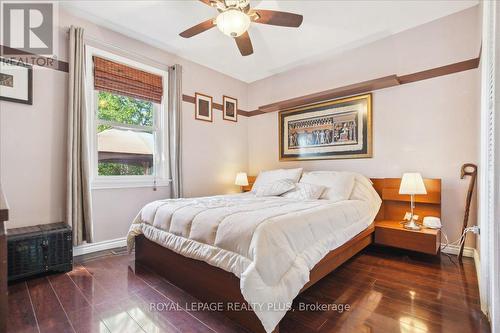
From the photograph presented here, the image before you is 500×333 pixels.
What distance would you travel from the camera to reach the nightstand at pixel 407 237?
2473 millimetres

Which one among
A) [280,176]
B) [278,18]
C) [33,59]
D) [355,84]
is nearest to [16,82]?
[33,59]

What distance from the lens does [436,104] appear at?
2857mm

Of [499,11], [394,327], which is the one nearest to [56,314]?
[394,327]

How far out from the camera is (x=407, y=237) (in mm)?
2609

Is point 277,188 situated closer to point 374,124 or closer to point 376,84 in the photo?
point 374,124

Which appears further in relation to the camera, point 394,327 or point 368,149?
point 368,149

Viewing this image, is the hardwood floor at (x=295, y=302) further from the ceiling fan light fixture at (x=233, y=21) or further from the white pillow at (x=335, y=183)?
the ceiling fan light fixture at (x=233, y=21)

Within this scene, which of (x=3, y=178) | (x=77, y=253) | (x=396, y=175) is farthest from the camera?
(x=396, y=175)

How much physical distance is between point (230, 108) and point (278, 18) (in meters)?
2.48

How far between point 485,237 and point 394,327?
85 centimetres

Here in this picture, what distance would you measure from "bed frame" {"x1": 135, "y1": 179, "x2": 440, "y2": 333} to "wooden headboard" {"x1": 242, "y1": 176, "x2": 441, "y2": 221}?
58 centimetres

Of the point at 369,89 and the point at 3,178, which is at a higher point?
the point at 369,89

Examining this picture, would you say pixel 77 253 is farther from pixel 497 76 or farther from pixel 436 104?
pixel 436 104

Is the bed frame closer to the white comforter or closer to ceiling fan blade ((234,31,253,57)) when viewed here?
the white comforter
